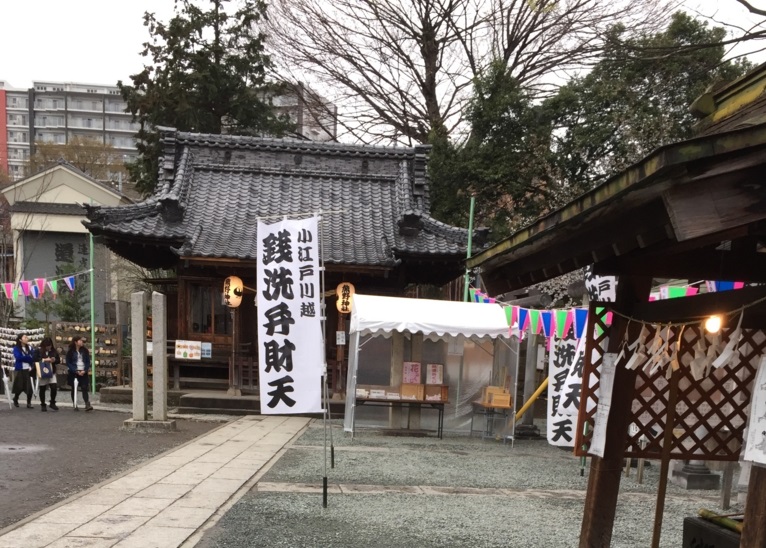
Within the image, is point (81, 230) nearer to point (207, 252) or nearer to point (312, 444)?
point (207, 252)

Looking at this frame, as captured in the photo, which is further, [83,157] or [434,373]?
[83,157]

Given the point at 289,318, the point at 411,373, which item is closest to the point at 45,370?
the point at 411,373

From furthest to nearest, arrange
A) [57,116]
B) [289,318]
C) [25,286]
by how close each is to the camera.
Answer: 1. [57,116]
2. [25,286]
3. [289,318]

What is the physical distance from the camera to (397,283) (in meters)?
16.2

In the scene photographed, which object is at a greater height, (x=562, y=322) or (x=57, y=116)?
(x=57, y=116)

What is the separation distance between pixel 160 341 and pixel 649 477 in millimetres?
8770

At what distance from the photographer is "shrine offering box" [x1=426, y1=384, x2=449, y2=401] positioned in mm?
12977

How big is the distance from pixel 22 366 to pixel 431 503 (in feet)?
37.6

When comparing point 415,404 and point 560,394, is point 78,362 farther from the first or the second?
point 560,394

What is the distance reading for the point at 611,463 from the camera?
382 cm

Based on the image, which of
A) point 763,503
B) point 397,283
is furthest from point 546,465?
point 763,503

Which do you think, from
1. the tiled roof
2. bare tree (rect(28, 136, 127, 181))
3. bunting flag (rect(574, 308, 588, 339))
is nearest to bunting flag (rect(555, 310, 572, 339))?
bunting flag (rect(574, 308, 588, 339))

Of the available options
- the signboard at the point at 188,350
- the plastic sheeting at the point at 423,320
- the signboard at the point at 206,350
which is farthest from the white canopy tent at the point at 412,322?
the signboard at the point at 188,350

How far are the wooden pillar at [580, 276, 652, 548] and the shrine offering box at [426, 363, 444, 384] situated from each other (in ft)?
30.2
